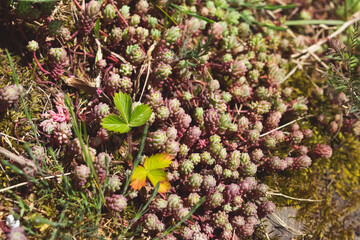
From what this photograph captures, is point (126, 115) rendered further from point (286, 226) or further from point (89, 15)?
point (286, 226)

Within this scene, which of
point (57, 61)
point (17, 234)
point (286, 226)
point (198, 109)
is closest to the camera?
point (17, 234)

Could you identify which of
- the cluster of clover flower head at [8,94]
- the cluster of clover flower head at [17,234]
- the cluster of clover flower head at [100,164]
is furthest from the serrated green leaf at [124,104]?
the cluster of clover flower head at [17,234]

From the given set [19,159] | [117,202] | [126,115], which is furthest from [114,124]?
[19,159]

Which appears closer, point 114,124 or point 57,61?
point 114,124

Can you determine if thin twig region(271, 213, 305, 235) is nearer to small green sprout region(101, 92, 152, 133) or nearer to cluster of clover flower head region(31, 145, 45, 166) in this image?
small green sprout region(101, 92, 152, 133)

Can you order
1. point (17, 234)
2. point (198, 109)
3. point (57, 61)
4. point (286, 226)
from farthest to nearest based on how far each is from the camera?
point (286, 226), point (198, 109), point (57, 61), point (17, 234)
